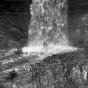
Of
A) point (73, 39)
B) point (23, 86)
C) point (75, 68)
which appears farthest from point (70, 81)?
point (73, 39)

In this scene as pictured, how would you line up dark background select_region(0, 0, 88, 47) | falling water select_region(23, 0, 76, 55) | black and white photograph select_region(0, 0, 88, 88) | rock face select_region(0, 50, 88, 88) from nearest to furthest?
rock face select_region(0, 50, 88, 88) < black and white photograph select_region(0, 0, 88, 88) < dark background select_region(0, 0, 88, 47) < falling water select_region(23, 0, 76, 55)

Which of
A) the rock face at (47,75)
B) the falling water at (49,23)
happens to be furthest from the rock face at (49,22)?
the rock face at (47,75)

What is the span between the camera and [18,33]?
84.6ft

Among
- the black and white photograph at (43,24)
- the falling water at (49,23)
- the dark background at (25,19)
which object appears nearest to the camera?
the black and white photograph at (43,24)

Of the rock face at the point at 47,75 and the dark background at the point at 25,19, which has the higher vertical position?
the dark background at the point at 25,19

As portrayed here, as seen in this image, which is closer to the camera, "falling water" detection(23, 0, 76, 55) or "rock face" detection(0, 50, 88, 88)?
"rock face" detection(0, 50, 88, 88)

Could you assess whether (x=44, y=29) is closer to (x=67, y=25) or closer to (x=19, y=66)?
(x=67, y=25)

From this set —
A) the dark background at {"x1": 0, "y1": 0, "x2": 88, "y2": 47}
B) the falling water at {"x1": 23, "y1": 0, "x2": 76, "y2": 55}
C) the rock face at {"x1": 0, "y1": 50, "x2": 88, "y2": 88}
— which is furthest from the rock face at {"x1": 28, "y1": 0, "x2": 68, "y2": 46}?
the rock face at {"x1": 0, "y1": 50, "x2": 88, "y2": 88}

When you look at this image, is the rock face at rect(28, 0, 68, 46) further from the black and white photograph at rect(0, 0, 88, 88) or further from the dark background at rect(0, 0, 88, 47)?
the dark background at rect(0, 0, 88, 47)

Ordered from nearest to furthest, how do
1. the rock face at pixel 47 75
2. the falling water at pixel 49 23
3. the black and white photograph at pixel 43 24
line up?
1. the rock face at pixel 47 75
2. the black and white photograph at pixel 43 24
3. the falling water at pixel 49 23

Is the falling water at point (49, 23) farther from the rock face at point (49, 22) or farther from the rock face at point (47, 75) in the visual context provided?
the rock face at point (47, 75)

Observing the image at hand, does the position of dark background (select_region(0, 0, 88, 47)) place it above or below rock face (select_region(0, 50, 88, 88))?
above

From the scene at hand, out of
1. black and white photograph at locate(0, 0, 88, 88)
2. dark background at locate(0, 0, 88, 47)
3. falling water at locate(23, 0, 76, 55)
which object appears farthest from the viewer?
falling water at locate(23, 0, 76, 55)

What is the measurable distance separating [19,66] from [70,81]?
17.6 ft
